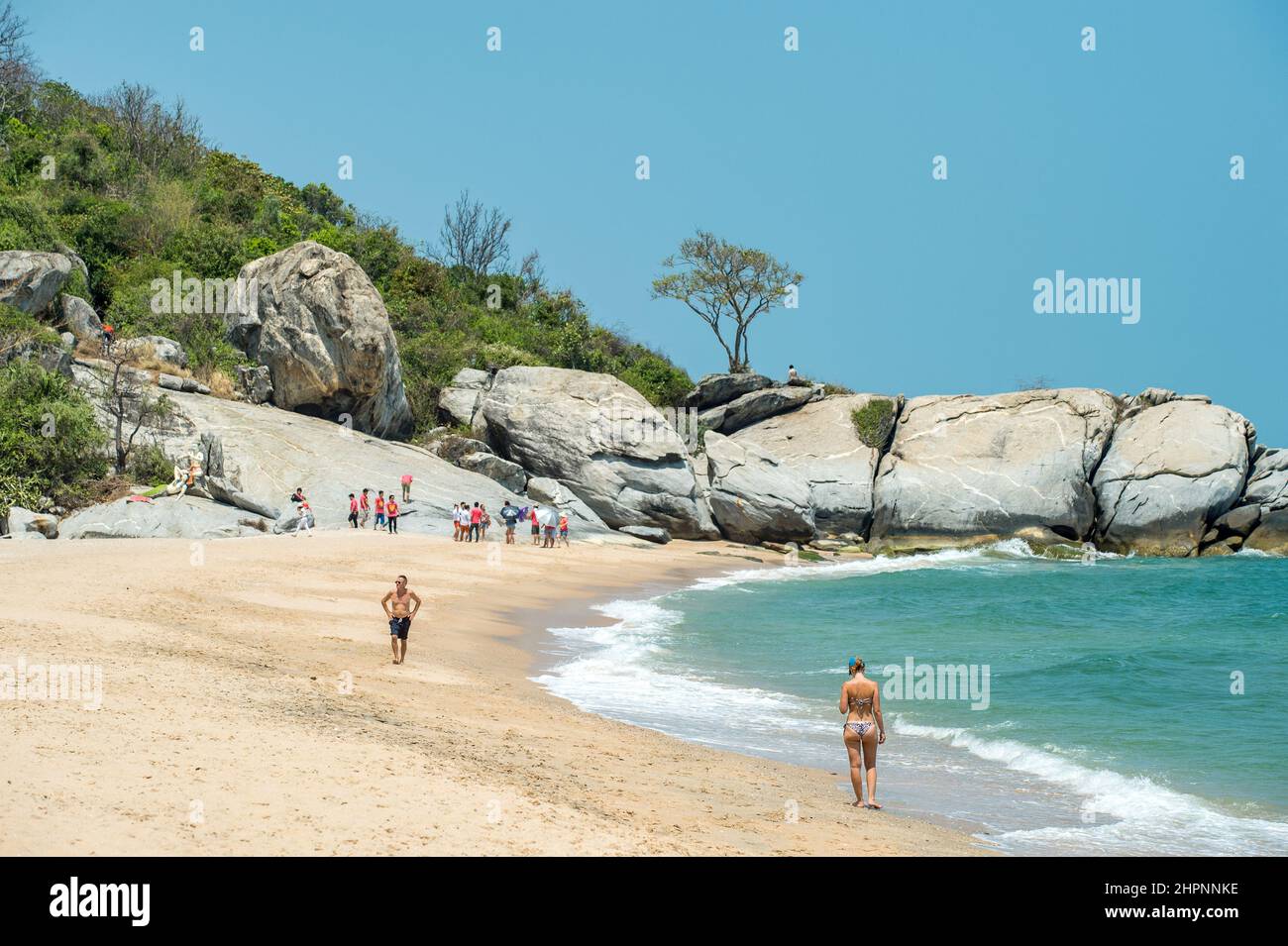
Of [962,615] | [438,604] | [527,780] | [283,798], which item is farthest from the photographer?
[962,615]

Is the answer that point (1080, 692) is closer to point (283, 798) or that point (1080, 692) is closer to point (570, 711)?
point (570, 711)

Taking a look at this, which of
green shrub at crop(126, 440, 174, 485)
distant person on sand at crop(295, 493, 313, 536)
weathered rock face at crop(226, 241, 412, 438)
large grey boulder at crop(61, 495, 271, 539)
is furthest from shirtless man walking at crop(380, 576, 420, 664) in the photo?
weathered rock face at crop(226, 241, 412, 438)

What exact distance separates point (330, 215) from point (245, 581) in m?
47.0

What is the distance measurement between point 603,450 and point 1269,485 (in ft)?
85.9

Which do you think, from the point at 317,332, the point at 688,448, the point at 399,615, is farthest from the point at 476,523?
the point at 399,615

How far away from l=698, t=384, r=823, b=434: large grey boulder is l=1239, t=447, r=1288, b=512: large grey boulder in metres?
17.8

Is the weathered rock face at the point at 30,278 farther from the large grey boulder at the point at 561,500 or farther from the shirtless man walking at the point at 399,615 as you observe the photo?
the shirtless man walking at the point at 399,615

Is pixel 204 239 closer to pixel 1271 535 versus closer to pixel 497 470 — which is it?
pixel 497 470

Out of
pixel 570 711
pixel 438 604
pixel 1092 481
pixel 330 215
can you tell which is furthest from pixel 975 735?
pixel 330 215

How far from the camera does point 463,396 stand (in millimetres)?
42500

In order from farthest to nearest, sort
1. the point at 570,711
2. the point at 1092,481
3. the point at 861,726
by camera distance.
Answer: the point at 1092,481 → the point at 570,711 → the point at 861,726

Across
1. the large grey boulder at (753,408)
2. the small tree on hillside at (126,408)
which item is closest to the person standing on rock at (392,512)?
the small tree on hillside at (126,408)

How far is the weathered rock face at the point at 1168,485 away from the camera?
136ft
